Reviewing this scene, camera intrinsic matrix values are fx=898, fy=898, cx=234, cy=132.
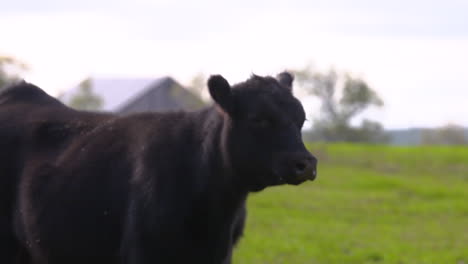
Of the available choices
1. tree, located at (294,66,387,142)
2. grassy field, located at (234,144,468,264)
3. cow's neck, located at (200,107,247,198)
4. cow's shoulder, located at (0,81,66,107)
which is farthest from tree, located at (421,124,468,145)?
cow's neck, located at (200,107,247,198)

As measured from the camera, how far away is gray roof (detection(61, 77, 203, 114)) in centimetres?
7731

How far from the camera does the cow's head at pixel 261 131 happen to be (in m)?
7.68

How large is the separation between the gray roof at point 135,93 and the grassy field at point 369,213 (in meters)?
31.8

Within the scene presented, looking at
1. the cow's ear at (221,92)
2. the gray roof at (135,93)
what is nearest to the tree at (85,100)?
the gray roof at (135,93)

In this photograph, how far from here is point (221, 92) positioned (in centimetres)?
796

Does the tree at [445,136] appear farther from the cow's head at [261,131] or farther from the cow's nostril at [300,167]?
the cow's nostril at [300,167]

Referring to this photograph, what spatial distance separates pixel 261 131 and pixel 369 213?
761 inches

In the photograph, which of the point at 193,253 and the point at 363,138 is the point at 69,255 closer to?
the point at 193,253

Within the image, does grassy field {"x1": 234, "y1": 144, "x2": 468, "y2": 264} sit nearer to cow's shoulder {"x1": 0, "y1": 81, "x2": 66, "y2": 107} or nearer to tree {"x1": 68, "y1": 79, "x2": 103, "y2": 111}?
cow's shoulder {"x1": 0, "y1": 81, "x2": 66, "y2": 107}

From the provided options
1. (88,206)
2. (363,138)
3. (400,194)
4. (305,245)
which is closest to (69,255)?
(88,206)

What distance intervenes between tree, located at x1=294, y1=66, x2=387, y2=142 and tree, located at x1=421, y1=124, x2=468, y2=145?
670 centimetres

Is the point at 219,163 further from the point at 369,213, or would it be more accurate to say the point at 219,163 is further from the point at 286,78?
the point at 369,213

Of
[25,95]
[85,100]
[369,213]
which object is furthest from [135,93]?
[25,95]

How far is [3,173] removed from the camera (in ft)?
29.7
